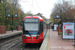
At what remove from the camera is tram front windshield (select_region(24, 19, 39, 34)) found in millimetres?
11430

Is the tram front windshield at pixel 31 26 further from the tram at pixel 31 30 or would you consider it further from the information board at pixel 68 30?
the information board at pixel 68 30

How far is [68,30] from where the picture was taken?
545 inches

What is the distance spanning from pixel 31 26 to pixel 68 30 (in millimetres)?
4756

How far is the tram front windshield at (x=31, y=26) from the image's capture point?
11.4 metres

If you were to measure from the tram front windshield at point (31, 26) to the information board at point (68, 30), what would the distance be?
3.89m

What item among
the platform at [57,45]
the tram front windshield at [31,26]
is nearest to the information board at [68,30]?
the platform at [57,45]

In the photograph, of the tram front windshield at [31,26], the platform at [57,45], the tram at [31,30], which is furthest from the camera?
the tram front windshield at [31,26]

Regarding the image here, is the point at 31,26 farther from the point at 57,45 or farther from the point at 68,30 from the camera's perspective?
the point at 68,30

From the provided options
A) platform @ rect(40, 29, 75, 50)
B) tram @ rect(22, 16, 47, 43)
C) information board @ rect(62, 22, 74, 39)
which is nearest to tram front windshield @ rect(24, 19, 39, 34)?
tram @ rect(22, 16, 47, 43)

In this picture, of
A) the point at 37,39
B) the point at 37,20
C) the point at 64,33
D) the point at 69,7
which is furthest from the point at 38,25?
the point at 69,7

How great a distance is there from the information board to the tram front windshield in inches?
153

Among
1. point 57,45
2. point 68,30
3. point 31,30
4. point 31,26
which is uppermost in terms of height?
point 31,26

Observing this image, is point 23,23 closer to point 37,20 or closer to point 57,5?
point 37,20

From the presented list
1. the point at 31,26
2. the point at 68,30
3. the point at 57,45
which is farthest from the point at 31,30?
the point at 68,30
